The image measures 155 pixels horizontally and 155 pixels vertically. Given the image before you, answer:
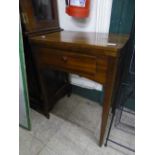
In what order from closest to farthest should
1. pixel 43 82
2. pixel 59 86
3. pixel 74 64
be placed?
pixel 74 64, pixel 43 82, pixel 59 86

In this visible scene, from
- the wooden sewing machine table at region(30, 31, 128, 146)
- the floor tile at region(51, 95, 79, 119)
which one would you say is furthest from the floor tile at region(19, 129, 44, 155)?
the wooden sewing machine table at region(30, 31, 128, 146)

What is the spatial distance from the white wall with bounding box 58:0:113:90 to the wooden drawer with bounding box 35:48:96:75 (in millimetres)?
504

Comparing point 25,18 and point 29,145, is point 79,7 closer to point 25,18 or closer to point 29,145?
point 25,18

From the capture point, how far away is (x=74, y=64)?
952 millimetres

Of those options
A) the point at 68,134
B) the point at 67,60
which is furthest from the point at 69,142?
the point at 67,60

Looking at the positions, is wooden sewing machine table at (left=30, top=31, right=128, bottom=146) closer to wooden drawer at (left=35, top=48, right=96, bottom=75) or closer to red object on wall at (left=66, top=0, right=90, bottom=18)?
wooden drawer at (left=35, top=48, right=96, bottom=75)

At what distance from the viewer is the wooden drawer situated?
0.90 meters

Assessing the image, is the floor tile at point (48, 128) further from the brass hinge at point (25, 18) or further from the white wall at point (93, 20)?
the brass hinge at point (25, 18)

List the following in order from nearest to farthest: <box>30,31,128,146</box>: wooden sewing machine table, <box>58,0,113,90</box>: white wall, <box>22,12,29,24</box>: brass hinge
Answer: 1. <box>30,31,128,146</box>: wooden sewing machine table
2. <box>22,12,29,24</box>: brass hinge
3. <box>58,0,113,90</box>: white wall

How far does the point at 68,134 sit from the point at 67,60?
0.68 metres

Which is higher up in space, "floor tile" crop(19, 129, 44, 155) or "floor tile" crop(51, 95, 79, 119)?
"floor tile" crop(51, 95, 79, 119)
